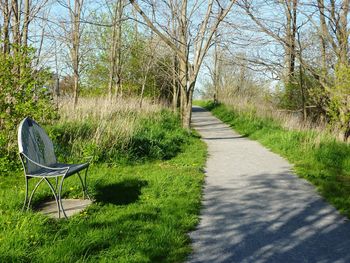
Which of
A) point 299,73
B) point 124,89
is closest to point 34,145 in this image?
point 299,73

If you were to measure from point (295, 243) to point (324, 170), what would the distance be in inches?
170

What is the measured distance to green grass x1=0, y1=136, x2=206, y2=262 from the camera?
130 inches

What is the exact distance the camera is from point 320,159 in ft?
28.0

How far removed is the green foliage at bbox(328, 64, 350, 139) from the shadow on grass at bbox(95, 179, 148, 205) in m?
7.16

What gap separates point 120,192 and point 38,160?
57.2 inches

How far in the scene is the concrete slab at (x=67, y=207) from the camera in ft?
15.0

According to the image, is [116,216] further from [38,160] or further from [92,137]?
[92,137]

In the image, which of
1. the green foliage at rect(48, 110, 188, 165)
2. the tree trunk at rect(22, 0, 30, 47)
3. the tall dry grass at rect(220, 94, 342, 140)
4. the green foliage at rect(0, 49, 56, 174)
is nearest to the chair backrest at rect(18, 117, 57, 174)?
the green foliage at rect(0, 49, 56, 174)

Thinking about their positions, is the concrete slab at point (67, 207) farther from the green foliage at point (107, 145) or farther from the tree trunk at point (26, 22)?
the tree trunk at point (26, 22)

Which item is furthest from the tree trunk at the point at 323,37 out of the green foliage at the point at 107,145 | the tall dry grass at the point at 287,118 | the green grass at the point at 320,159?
the green foliage at the point at 107,145

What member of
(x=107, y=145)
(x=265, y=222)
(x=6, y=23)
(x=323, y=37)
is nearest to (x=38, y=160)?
(x=265, y=222)

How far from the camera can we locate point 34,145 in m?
4.84

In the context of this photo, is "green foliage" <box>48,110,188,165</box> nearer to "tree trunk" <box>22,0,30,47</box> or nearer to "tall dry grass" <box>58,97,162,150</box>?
"tall dry grass" <box>58,97,162,150</box>

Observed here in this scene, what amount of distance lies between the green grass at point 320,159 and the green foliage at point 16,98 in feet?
18.1
